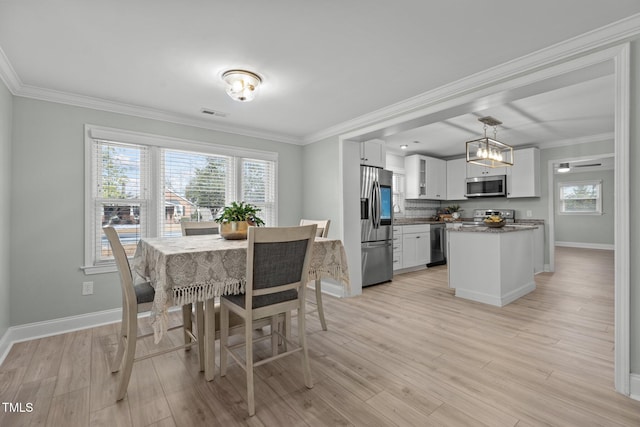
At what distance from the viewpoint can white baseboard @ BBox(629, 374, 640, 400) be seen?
1809 millimetres

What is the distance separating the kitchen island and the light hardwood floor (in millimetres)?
452

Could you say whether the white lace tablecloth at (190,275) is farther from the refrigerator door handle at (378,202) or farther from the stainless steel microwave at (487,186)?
the stainless steel microwave at (487,186)

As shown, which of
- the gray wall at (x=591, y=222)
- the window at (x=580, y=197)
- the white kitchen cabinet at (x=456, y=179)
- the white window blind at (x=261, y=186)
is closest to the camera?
the white window blind at (x=261, y=186)

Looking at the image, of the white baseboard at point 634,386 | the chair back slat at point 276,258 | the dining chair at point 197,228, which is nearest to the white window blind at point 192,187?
the dining chair at point 197,228

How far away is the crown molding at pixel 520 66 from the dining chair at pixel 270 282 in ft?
6.57

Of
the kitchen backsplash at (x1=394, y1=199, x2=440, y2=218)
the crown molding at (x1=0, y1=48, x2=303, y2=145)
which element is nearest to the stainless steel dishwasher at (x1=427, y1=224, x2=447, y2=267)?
the kitchen backsplash at (x1=394, y1=199, x2=440, y2=218)

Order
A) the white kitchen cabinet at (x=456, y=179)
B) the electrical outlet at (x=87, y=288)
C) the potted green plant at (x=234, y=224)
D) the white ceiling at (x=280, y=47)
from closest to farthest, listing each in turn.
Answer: the white ceiling at (x=280, y=47) < the potted green plant at (x=234, y=224) < the electrical outlet at (x=87, y=288) < the white kitchen cabinet at (x=456, y=179)

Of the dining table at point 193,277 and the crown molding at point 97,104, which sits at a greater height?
the crown molding at point 97,104

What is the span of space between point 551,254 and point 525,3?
5151mm

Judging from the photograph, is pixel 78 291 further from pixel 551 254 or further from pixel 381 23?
pixel 551 254

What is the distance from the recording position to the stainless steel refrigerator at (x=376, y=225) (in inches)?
176

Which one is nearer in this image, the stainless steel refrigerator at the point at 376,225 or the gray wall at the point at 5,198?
the gray wall at the point at 5,198

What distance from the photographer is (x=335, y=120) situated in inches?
155

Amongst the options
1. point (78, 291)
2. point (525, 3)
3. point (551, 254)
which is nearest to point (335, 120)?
point (525, 3)
